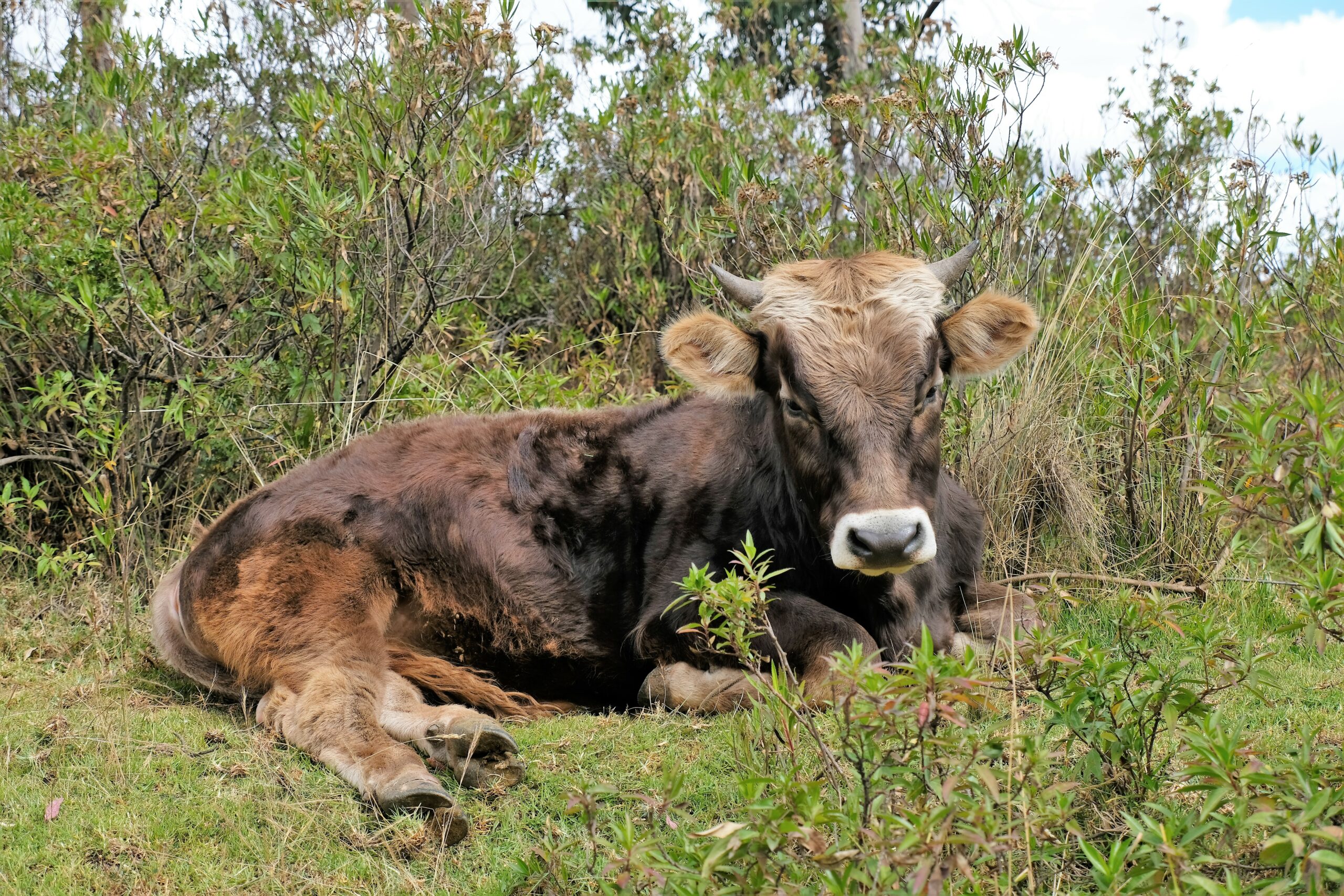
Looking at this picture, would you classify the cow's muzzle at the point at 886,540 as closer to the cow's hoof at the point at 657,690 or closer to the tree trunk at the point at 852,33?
the cow's hoof at the point at 657,690

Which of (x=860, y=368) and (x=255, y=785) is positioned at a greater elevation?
(x=860, y=368)

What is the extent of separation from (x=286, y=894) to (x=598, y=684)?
2024mm

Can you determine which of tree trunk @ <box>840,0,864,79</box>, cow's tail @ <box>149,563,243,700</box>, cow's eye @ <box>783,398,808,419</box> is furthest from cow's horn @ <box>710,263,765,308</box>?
tree trunk @ <box>840,0,864,79</box>

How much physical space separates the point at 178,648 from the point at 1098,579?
4.31 meters

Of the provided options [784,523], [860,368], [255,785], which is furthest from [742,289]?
[255,785]

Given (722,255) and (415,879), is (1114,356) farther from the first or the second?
(415,879)

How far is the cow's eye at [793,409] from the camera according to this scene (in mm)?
4336

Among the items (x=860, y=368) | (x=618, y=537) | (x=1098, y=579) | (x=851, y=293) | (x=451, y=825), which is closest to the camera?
(x=451, y=825)

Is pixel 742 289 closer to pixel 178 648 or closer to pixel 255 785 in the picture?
pixel 255 785

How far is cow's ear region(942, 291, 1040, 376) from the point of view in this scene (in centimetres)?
459

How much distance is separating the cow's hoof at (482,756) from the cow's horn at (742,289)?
2.13m

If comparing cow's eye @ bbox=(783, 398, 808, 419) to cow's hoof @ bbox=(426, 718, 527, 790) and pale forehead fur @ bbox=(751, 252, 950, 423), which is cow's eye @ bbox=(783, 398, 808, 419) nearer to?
pale forehead fur @ bbox=(751, 252, 950, 423)

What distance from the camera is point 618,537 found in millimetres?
4980

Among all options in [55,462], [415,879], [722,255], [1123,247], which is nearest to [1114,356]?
[1123,247]
